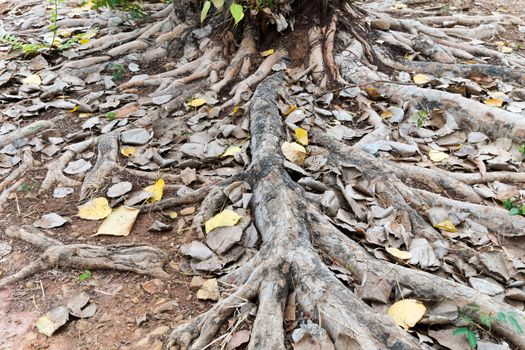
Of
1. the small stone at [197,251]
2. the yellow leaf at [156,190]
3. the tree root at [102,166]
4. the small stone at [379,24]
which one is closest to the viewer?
the small stone at [197,251]

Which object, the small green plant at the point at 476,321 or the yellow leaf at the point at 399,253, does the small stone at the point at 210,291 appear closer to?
the yellow leaf at the point at 399,253

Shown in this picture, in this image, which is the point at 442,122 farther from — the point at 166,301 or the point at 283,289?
the point at 166,301

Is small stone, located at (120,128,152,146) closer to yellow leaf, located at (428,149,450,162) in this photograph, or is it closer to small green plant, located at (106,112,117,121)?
small green plant, located at (106,112,117,121)

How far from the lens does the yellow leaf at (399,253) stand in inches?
80.8

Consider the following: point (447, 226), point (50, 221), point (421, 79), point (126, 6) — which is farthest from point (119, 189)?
point (126, 6)

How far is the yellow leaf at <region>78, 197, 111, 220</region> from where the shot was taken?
2457mm

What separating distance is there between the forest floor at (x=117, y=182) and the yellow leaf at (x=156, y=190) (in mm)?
43

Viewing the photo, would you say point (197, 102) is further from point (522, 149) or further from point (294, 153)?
point (522, 149)

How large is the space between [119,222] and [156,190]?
0.97ft

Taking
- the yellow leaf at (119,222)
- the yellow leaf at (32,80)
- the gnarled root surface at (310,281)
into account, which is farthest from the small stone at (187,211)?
the yellow leaf at (32,80)

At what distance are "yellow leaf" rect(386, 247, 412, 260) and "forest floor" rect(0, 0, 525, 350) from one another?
1.9 inches

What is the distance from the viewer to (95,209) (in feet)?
8.18

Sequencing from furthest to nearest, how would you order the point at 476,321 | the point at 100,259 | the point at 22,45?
1. the point at 22,45
2. the point at 100,259
3. the point at 476,321

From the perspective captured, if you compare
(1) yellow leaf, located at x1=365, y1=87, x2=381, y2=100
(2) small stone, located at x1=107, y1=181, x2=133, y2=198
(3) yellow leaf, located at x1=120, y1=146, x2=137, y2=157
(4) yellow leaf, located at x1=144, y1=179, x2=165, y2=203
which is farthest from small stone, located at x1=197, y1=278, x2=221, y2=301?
(1) yellow leaf, located at x1=365, y1=87, x2=381, y2=100
